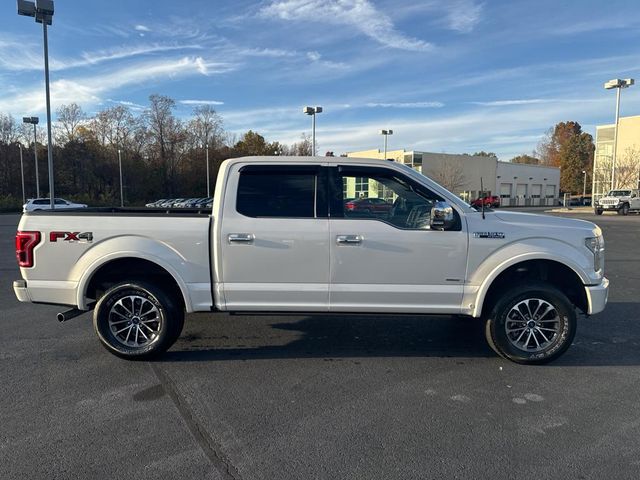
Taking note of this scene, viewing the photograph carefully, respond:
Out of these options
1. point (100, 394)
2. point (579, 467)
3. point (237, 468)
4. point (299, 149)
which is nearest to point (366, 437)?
point (237, 468)

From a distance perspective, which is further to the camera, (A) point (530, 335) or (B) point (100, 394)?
(A) point (530, 335)

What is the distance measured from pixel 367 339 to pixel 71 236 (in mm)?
3371

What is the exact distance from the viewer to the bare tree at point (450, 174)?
214 ft

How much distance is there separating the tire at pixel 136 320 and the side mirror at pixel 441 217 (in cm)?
271

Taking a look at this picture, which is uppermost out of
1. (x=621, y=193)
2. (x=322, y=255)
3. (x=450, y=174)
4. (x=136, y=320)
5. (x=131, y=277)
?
(x=450, y=174)

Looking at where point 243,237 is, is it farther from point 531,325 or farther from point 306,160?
point 531,325

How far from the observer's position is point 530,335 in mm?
4551

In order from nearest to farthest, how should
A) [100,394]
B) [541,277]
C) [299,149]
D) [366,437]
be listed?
[366,437] < [100,394] < [541,277] < [299,149]

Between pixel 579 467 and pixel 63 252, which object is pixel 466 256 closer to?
pixel 579 467

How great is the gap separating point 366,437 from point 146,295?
2635 mm

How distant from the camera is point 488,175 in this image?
244 feet

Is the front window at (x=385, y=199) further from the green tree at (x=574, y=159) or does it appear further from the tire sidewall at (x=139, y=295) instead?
the green tree at (x=574, y=159)

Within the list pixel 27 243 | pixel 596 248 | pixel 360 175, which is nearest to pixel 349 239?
pixel 360 175

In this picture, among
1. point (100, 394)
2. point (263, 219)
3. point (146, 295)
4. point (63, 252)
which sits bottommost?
point (100, 394)
